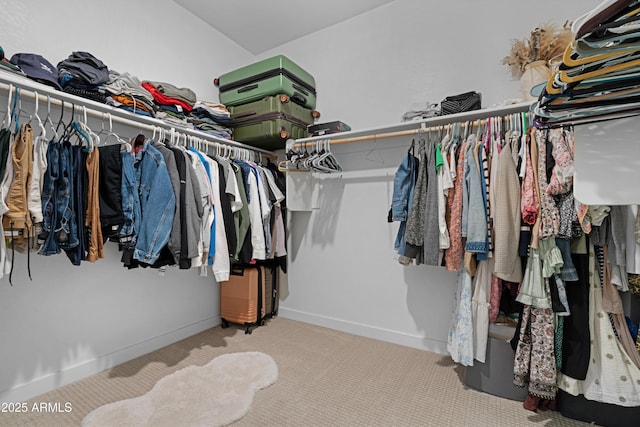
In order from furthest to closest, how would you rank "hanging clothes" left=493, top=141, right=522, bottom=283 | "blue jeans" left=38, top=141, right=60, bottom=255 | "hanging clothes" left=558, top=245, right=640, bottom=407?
"hanging clothes" left=493, top=141, right=522, bottom=283, "blue jeans" left=38, top=141, right=60, bottom=255, "hanging clothes" left=558, top=245, right=640, bottom=407

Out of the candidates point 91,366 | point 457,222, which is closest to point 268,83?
point 457,222

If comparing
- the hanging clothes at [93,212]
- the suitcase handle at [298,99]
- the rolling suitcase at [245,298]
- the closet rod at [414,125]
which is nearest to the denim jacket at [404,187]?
the closet rod at [414,125]

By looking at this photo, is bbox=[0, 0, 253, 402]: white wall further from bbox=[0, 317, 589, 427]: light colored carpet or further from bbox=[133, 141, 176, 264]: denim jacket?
bbox=[133, 141, 176, 264]: denim jacket

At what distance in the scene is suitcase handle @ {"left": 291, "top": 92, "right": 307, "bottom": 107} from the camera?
261 centimetres

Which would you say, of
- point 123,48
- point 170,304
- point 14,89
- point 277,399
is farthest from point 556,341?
point 123,48

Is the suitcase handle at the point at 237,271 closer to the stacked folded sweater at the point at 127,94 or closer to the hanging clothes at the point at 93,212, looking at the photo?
the hanging clothes at the point at 93,212

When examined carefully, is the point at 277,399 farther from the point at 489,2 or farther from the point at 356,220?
the point at 489,2

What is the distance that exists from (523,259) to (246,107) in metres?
2.38

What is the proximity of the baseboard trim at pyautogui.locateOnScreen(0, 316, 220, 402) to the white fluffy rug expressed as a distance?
17.9 inches

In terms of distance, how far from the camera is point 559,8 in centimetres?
191

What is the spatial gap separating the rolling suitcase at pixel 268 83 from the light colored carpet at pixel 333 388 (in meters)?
2.09

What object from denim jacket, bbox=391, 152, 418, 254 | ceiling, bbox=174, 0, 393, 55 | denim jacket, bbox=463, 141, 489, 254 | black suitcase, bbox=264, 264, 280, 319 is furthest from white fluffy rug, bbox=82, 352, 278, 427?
ceiling, bbox=174, 0, 393, 55

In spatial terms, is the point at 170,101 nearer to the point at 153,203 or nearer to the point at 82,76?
the point at 82,76

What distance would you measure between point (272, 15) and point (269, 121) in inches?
39.2
